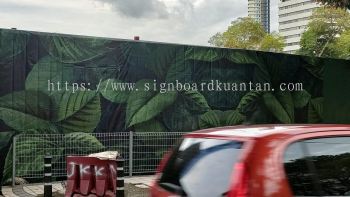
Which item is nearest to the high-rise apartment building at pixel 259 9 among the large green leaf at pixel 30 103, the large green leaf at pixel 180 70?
the large green leaf at pixel 180 70

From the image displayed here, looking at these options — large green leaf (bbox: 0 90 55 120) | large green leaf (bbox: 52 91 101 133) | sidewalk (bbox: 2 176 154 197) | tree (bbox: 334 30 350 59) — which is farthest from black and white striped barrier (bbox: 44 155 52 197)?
tree (bbox: 334 30 350 59)

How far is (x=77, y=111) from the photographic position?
13312 millimetres

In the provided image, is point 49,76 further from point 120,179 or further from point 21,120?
point 120,179

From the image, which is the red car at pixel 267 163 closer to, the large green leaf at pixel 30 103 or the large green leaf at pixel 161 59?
the large green leaf at pixel 30 103

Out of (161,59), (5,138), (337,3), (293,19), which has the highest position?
(293,19)

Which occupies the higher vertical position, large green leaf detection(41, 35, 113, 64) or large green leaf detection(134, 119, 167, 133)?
large green leaf detection(41, 35, 113, 64)

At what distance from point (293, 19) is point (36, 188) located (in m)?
127

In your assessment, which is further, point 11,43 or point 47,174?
point 11,43

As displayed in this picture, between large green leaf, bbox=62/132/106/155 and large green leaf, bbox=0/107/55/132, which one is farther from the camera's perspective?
large green leaf, bbox=62/132/106/155

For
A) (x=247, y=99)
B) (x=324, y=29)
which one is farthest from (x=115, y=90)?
(x=324, y=29)

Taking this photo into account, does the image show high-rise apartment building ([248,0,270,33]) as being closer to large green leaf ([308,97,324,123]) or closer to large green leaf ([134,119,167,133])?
large green leaf ([308,97,324,123])

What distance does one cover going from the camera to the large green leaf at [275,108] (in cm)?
1658

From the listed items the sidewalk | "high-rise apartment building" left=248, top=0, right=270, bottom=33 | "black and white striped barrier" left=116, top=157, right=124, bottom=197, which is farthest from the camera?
"high-rise apartment building" left=248, top=0, right=270, bottom=33

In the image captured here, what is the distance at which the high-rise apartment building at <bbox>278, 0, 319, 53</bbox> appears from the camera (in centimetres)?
12750
